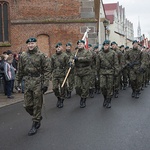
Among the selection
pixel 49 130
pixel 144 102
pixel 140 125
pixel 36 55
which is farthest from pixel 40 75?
pixel 144 102

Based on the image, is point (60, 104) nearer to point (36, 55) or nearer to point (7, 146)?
point (36, 55)

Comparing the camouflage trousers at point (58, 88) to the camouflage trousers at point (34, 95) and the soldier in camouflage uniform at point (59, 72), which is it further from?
the camouflage trousers at point (34, 95)

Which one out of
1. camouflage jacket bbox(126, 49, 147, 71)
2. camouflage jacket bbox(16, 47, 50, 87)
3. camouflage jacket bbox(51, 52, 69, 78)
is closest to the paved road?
camouflage jacket bbox(51, 52, 69, 78)

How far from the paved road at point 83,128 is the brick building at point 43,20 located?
11.6m

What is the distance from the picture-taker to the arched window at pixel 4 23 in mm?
20359

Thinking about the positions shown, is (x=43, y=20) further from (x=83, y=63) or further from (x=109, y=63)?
(x=109, y=63)

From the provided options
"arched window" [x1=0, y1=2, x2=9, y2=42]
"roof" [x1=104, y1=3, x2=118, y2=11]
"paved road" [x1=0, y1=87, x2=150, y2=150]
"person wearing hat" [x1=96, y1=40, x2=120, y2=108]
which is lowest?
"paved road" [x1=0, y1=87, x2=150, y2=150]

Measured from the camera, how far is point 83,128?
655 centimetres

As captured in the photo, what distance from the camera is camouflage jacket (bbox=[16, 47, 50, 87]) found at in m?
6.36

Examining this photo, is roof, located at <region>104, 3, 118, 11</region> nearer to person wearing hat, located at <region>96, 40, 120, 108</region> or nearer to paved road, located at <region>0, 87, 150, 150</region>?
person wearing hat, located at <region>96, 40, 120, 108</region>

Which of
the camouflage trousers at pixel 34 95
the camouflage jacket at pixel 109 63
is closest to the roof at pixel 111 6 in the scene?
the camouflage jacket at pixel 109 63

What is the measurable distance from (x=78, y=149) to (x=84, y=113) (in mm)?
2951

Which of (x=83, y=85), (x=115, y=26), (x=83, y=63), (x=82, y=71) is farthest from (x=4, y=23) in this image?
(x=115, y=26)

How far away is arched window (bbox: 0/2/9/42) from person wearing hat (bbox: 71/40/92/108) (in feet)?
41.4
